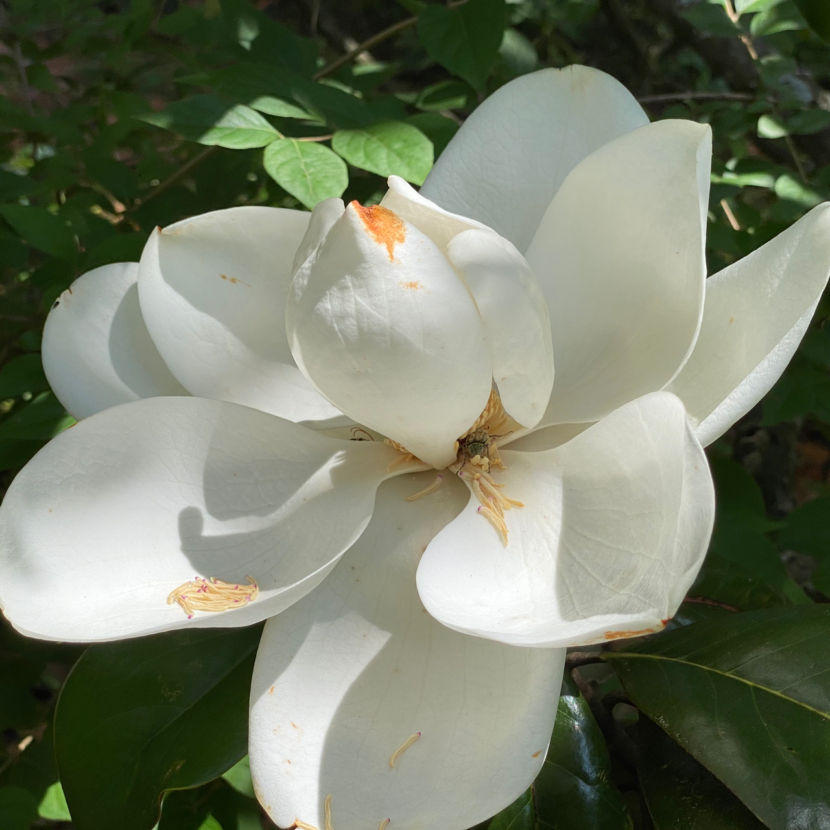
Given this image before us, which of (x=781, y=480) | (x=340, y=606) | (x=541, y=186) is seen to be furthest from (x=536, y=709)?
(x=781, y=480)

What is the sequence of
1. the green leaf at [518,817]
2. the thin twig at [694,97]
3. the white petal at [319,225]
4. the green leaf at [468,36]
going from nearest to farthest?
1. the white petal at [319,225]
2. the green leaf at [518,817]
3. the green leaf at [468,36]
4. the thin twig at [694,97]

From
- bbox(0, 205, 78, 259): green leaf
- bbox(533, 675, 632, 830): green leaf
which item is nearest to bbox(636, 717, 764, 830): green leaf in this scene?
bbox(533, 675, 632, 830): green leaf

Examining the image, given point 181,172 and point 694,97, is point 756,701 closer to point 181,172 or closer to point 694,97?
point 694,97

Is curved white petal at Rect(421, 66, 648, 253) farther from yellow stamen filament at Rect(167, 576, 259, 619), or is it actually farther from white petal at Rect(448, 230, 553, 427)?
yellow stamen filament at Rect(167, 576, 259, 619)

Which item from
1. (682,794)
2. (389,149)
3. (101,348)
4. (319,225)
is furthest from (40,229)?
(682,794)

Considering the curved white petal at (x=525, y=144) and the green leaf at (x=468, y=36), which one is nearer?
the curved white petal at (x=525, y=144)

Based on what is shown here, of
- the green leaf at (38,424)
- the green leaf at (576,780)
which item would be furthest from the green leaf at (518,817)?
the green leaf at (38,424)

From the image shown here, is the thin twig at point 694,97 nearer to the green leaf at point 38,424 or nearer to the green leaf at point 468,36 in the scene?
the green leaf at point 468,36
